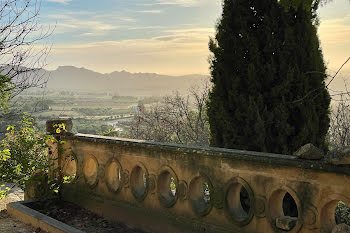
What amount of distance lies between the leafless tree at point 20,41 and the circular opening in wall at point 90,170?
6.07 ft

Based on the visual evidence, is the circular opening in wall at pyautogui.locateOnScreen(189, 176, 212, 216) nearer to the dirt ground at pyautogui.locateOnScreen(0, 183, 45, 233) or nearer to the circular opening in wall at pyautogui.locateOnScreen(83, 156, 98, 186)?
the circular opening in wall at pyautogui.locateOnScreen(83, 156, 98, 186)

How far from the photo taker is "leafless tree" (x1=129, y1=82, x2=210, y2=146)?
51.7ft

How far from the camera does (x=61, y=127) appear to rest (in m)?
6.23

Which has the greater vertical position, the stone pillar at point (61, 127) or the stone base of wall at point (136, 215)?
the stone pillar at point (61, 127)

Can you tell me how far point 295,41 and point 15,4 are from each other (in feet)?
17.5

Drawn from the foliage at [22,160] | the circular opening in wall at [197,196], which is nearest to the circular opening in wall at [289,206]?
the circular opening in wall at [197,196]

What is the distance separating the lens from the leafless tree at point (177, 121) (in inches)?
620

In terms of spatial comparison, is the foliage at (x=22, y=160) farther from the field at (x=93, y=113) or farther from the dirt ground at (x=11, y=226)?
the field at (x=93, y=113)

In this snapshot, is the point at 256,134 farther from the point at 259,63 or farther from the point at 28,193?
the point at 28,193

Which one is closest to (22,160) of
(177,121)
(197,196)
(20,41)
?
(20,41)

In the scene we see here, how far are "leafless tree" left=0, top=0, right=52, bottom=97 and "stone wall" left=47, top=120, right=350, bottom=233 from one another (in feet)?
4.85

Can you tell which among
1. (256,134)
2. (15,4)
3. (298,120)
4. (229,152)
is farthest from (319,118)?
(15,4)

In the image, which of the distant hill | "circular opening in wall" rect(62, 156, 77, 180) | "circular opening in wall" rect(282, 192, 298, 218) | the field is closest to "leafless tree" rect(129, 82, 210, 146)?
the field

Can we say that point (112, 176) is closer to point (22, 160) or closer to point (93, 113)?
point (22, 160)
